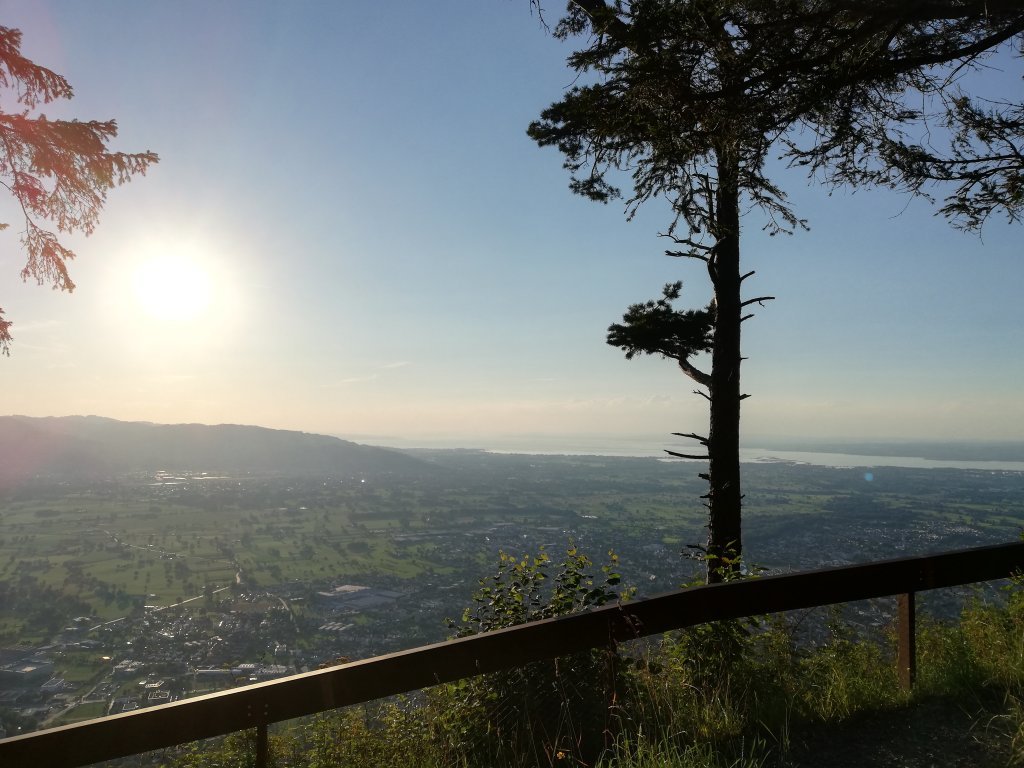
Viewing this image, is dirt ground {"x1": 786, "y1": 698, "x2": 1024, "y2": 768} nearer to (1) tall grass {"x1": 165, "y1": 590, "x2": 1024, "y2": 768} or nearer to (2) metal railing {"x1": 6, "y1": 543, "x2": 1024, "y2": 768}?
(1) tall grass {"x1": 165, "y1": 590, "x2": 1024, "y2": 768}

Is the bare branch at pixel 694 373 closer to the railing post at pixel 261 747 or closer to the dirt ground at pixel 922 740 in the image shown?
the dirt ground at pixel 922 740

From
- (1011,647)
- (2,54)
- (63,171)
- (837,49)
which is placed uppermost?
(2,54)

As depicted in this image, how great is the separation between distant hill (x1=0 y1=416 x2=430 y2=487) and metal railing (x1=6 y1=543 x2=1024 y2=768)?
15993cm

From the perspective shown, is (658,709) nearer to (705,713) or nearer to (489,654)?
(705,713)

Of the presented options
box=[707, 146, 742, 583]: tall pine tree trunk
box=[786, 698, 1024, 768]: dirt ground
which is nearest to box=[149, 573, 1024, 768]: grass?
box=[786, 698, 1024, 768]: dirt ground

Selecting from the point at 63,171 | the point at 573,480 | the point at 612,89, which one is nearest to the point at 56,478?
the point at 573,480

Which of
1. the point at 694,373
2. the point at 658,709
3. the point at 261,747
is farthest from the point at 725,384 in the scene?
the point at 261,747

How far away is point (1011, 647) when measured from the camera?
444 cm

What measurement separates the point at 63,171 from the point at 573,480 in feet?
449

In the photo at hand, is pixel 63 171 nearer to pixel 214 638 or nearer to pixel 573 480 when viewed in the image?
pixel 214 638

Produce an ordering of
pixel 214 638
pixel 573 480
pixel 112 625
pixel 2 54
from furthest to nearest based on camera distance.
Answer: pixel 573 480 < pixel 112 625 < pixel 214 638 < pixel 2 54

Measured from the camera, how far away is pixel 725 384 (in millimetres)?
8633

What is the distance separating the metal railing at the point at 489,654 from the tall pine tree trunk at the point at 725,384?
3.87 m

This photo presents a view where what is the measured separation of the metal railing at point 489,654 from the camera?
7.84 feet
